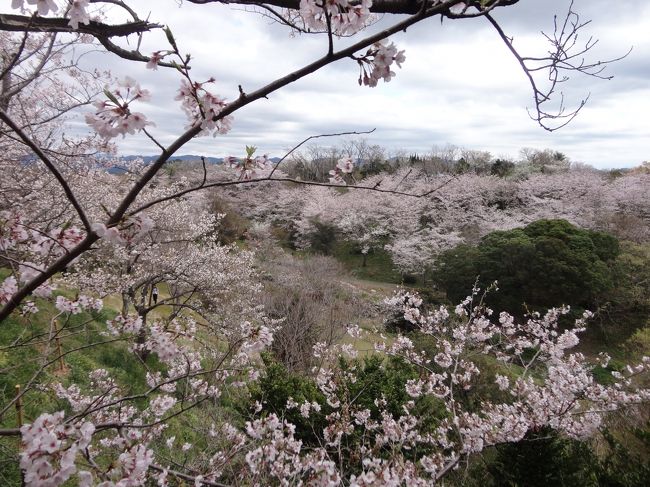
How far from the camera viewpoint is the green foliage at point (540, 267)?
15.0 meters

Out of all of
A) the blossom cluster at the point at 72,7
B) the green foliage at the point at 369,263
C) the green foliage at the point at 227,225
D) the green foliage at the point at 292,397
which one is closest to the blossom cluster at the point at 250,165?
the blossom cluster at the point at 72,7

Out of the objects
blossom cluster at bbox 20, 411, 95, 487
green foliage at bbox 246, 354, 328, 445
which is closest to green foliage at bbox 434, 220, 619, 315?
green foliage at bbox 246, 354, 328, 445

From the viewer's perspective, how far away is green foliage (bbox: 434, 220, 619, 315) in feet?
49.3

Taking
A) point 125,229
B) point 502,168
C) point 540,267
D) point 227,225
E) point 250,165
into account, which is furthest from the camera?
point 502,168

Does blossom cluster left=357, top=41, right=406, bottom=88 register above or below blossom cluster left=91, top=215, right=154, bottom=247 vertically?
above

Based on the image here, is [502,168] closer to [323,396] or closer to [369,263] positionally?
[369,263]

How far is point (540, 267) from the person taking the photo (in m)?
15.5

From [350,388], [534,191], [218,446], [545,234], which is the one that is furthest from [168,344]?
[534,191]

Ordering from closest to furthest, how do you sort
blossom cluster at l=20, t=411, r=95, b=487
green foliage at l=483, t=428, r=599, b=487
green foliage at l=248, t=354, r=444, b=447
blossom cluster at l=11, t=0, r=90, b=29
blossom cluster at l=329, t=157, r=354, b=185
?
blossom cluster at l=20, t=411, r=95, b=487, blossom cluster at l=11, t=0, r=90, b=29, blossom cluster at l=329, t=157, r=354, b=185, green foliage at l=483, t=428, r=599, b=487, green foliage at l=248, t=354, r=444, b=447

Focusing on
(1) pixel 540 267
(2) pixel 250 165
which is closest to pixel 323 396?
(2) pixel 250 165

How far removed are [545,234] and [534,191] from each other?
454 inches

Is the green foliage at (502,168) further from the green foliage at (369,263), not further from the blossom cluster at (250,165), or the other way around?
the blossom cluster at (250,165)

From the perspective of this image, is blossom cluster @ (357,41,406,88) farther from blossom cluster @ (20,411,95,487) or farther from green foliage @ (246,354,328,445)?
green foliage @ (246,354,328,445)

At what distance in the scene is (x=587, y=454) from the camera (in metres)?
4.88
